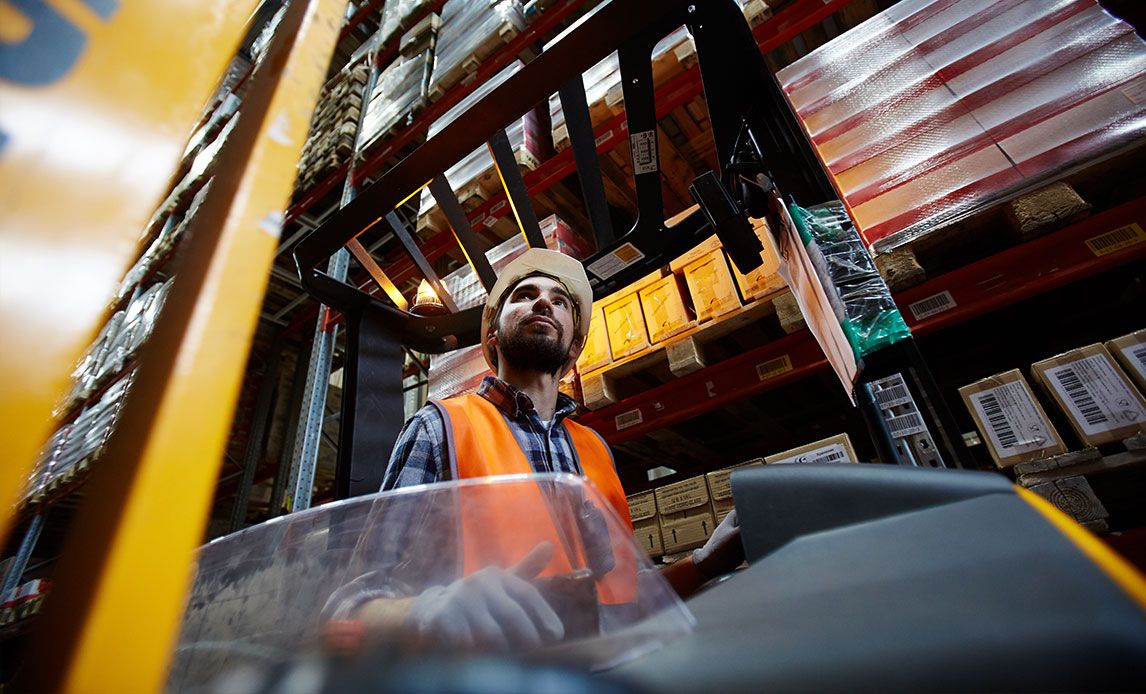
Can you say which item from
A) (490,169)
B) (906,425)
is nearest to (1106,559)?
(906,425)

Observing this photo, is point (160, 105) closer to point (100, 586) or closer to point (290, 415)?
point (100, 586)

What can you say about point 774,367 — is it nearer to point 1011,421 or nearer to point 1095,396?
point 1011,421

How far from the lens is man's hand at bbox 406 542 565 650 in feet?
1.40

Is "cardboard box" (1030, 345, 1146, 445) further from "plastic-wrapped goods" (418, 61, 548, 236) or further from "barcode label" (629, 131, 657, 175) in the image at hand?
"plastic-wrapped goods" (418, 61, 548, 236)

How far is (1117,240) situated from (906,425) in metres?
1.86

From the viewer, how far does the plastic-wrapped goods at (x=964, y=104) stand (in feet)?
7.21

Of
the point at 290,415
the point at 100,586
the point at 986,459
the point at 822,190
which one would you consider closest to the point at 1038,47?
the point at 822,190

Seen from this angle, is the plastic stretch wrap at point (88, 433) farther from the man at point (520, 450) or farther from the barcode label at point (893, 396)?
the barcode label at point (893, 396)

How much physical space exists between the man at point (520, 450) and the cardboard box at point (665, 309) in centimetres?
94

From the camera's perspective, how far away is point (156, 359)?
327mm

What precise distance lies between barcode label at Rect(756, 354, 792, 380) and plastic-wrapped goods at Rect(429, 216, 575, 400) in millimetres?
1659

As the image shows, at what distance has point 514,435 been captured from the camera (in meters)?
1.72

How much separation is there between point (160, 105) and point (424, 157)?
1.44 meters

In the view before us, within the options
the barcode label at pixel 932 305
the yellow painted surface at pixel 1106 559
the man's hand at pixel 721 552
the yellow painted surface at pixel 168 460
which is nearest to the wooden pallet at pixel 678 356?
the barcode label at pixel 932 305
